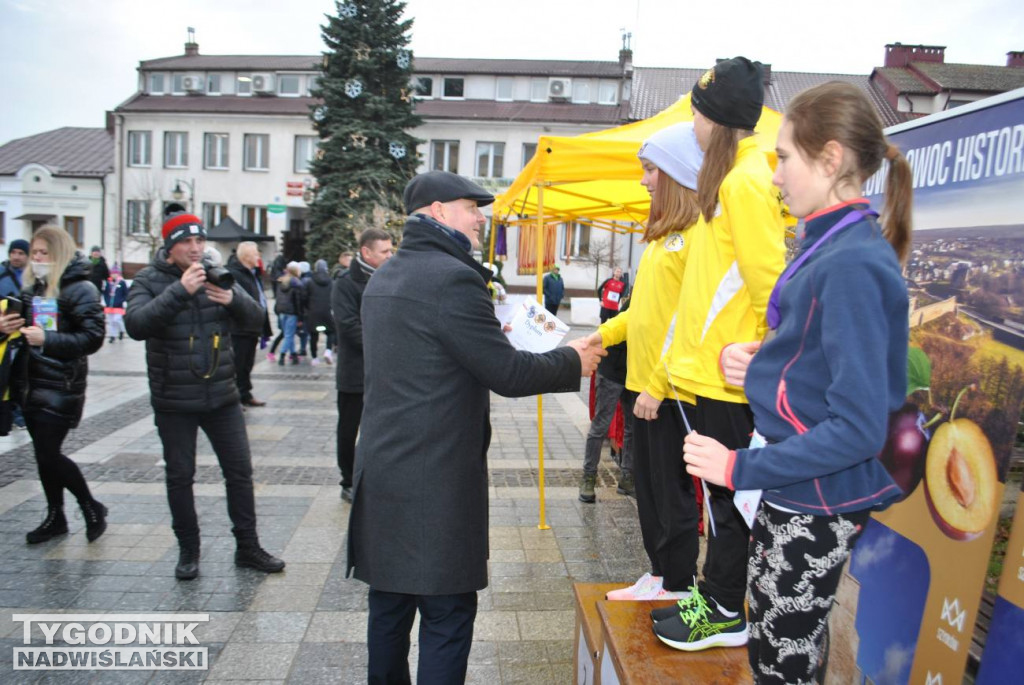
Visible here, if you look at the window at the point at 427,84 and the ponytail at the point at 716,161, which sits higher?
the window at the point at 427,84

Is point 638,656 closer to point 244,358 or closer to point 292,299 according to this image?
point 244,358

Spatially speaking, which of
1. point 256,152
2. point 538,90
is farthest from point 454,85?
point 256,152

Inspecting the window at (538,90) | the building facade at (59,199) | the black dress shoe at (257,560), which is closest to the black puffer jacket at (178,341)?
the black dress shoe at (257,560)

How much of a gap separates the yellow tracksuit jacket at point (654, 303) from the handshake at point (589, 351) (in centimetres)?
19

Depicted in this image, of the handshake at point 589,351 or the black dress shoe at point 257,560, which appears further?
the black dress shoe at point 257,560

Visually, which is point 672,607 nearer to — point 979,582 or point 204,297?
point 979,582

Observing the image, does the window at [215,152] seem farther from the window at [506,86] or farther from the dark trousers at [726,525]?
the dark trousers at [726,525]

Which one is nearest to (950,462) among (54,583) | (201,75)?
(54,583)

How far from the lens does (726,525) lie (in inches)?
90.4

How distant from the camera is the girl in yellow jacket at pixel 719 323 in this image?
2234 millimetres

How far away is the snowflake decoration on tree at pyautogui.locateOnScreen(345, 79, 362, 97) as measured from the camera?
28.9 metres

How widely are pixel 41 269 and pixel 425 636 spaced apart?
144 inches

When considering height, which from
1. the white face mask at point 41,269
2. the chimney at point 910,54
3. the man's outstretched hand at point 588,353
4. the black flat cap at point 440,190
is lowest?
the man's outstretched hand at point 588,353

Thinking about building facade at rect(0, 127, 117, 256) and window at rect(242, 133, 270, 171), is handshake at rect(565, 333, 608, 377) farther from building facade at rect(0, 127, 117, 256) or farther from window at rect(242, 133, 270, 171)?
building facade at rect(0, 127, 117, 256)
